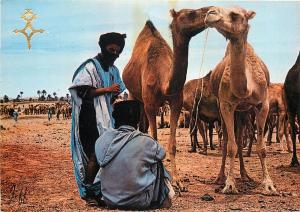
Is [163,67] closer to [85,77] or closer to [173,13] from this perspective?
[173,13]

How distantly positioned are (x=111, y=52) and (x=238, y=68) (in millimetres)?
1573

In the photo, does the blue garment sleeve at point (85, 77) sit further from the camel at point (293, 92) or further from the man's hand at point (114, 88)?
the camel at point (293, 92)

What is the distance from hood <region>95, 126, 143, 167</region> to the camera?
537 cm

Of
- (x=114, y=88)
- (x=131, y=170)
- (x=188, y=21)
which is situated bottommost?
(x=131, y=170)

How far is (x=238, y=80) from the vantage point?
21.9 feet

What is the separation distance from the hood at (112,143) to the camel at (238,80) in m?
Answer: 1.69

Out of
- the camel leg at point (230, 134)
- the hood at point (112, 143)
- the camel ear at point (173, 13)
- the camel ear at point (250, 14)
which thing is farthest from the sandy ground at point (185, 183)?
the camel ear at point (173, 13)

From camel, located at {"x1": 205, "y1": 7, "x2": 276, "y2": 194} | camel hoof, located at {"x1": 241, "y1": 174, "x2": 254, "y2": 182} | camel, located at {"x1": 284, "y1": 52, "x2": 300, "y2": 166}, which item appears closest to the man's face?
camel, located at {"x1": 205, "y1": 7, "x2": 276, "y2": 194}

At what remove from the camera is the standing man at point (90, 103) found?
612 cm

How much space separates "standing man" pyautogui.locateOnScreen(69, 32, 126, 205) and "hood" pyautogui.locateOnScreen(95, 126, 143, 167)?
0.61 meters

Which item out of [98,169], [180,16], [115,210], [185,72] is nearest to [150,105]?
[185,72]

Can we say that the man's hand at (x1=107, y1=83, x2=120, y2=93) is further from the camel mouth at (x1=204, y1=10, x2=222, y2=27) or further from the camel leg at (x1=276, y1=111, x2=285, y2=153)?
the camel leg at (x1=276, y1=111, x2=285, y2=153)

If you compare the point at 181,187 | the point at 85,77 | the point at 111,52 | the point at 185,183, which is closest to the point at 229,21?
the point at 111,52

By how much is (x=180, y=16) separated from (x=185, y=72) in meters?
0.74
